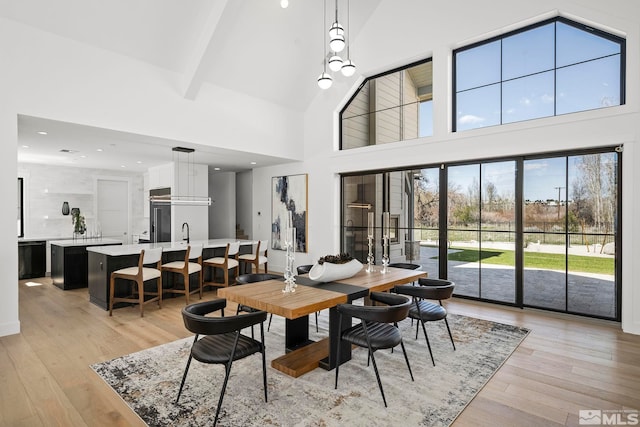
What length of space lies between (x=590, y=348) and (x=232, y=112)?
5.97 meters

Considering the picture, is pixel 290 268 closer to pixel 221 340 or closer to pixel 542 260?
pixel 221 340

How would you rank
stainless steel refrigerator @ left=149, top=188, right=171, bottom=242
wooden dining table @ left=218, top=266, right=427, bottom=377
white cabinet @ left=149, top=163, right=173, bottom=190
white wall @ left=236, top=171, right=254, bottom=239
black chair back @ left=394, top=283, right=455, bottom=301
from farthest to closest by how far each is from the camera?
white wall @ left=236, top=171, right=254, bottom=239 → stainless steel refrigerator @ left=149, top=188, right=171, bottom=242 → white cabinet @ left=149, top=163, right=173, bottom=190 → black chair back @ left=394, top=283, right=455, bottom=301 → wooden dining table @ left=218, top=266, right=427, bottom=377

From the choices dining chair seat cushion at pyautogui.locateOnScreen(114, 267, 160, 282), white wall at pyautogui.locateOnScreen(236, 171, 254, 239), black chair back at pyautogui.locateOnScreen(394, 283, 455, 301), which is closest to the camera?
black chair back at pyautogui.locateOnScreen(394, 283, 455, 301)

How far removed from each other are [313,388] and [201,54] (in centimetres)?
452

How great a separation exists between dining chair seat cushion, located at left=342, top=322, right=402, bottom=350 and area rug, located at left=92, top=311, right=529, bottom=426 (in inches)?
14.6

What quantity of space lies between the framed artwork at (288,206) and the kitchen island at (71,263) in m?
3.22

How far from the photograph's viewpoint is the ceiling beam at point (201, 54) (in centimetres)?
456

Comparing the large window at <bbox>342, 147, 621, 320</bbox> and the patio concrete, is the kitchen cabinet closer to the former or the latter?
the large window at <bbox>342, 147, 621, 320</bbox>

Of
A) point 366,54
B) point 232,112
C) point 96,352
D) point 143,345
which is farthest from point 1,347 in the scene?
point 366,54

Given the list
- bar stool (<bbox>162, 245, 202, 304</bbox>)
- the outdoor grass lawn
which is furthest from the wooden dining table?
bar stool (<bbox>162, 245, 202, 304</bbox>)

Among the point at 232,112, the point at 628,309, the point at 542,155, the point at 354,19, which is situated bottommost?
the point at 628,309

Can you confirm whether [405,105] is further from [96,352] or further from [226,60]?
[96,352]

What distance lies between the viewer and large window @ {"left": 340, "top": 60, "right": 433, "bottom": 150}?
5.89 metres

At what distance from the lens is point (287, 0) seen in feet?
16.9
